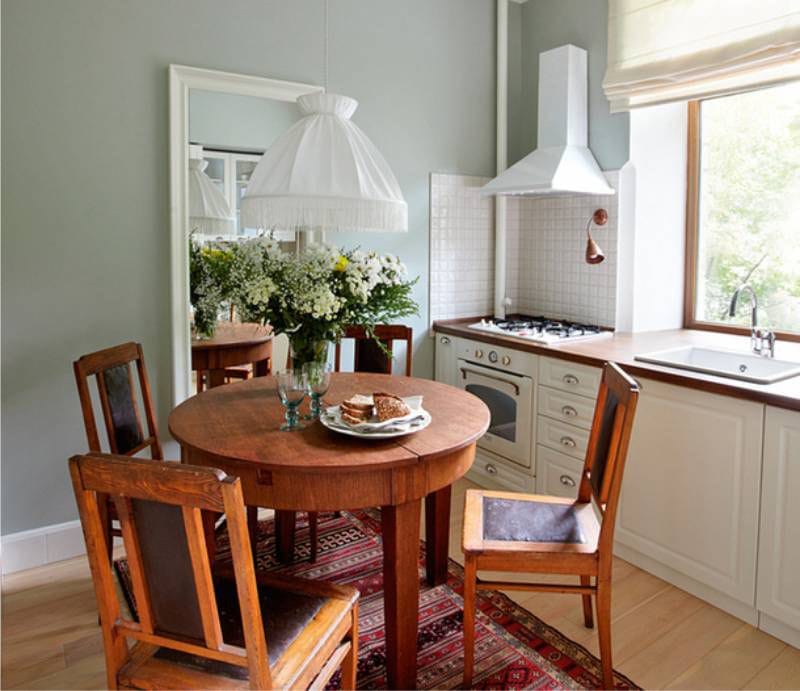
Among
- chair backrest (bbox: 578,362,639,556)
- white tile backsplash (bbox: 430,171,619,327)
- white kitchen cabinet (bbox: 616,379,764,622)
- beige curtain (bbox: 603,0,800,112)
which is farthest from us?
white tile backsplash (bbox: 430,171,619,327)

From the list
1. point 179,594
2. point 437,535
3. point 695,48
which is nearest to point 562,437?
point 437,535

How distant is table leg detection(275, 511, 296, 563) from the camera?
101 inches

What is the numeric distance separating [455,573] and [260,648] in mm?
1455

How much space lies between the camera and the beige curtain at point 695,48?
2.47 meters

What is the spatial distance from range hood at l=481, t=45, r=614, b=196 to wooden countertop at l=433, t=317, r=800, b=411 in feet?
2.47

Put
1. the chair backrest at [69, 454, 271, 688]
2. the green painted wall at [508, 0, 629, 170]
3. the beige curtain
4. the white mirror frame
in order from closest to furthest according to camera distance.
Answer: the chair backrest at [69, 454, 271, 688]
the beige curtain
the white mirror frame
the green painted wall at [508, 0, 629, 170]

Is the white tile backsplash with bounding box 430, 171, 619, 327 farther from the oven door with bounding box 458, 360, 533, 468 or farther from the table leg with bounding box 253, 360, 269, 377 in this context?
the table leg with bounding box 253, 360, 269, 377

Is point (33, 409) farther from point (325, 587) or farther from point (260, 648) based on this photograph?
point (260, 648)

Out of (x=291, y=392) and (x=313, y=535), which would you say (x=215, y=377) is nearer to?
(x=313, y=535)

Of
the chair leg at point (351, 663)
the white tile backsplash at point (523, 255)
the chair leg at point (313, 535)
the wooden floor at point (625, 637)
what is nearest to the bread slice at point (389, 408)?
the chair leg at point (351, 663)

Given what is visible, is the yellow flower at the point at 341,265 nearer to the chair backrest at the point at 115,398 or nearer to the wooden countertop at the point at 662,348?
the chair backrest at the point at 115,398

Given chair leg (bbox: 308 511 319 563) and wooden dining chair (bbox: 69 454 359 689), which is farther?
chair leg (bbox: 308 511 319 563)

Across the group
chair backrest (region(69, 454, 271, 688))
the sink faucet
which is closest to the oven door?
the sink faucet

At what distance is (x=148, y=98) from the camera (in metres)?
2.71
